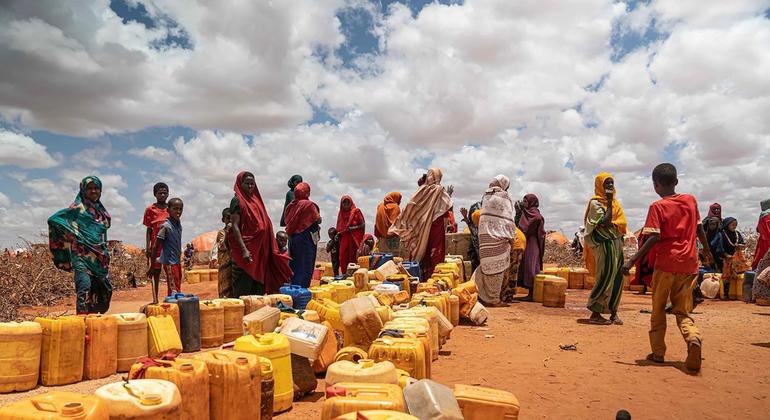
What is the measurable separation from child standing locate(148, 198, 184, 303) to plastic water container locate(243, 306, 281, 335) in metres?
3.16

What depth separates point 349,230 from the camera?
1134 cm

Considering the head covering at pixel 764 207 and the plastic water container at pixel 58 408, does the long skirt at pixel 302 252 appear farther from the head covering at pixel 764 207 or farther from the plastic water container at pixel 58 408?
the head covering at pixel 764 207

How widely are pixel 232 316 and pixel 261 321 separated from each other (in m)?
1.29

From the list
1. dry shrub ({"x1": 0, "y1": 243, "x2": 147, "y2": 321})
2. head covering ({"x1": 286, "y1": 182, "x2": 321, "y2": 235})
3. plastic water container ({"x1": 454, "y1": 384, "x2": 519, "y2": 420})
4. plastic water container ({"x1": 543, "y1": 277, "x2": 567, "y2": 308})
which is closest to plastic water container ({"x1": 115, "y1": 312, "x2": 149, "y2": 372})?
plastic water container ({"x1": 454, "y1": 384, "x2": 519, "y2": 420})

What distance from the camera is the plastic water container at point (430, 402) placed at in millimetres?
2537

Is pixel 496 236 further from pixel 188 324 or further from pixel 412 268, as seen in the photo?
pixel 188 324

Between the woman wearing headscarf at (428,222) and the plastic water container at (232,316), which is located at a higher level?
the woman wearing headscarf at (428,222)

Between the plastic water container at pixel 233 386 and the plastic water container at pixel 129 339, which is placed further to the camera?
the plastic water container at pixel 129 339

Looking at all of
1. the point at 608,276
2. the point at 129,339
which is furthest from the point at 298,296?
the point at 608,276

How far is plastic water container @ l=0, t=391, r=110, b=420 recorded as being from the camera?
2025 millimetres

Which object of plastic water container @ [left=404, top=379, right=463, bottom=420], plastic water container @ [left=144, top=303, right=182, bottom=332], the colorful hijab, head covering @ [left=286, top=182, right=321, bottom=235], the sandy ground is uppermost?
head covering @ [left=286, top=182, right=321, bottom=235]

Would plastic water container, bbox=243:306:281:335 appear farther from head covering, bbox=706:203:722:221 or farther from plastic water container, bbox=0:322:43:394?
head covering, bbox=706:203:722:221

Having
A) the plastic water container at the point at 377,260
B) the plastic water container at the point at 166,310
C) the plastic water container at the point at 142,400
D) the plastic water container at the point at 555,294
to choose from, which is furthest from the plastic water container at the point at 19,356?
the plastic water container at the point at 555,294

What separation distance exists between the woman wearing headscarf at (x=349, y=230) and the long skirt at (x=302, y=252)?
9.22 ft
